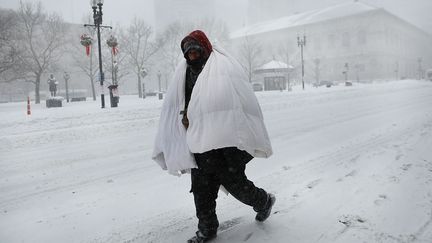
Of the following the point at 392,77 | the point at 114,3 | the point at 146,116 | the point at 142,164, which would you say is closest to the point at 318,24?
the point at 392,77

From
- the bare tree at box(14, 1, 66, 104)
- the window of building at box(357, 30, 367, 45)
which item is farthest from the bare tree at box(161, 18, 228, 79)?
the window of building at box(357, 30, 367, 45)

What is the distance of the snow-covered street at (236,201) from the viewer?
3.38 metres

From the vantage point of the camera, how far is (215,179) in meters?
3.16

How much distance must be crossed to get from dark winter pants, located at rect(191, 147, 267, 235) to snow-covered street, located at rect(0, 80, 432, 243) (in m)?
0.28

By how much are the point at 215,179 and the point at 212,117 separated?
0.56m

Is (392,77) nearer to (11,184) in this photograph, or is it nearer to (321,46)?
(321,46)

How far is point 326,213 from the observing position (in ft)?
12.2

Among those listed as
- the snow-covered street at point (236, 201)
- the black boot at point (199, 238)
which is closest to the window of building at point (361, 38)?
the snow-covered street at point (236, 201)


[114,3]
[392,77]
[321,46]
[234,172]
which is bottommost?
[234,172]

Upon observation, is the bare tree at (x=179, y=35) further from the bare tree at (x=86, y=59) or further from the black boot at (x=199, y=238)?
the black boot at (x=199, y=238)

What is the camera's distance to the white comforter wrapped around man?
2.95m

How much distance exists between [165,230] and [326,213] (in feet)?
5.26

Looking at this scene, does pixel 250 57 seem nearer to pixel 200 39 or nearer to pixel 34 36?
pixel 34 36

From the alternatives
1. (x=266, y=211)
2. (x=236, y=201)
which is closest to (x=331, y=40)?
(x=236, y=201)
